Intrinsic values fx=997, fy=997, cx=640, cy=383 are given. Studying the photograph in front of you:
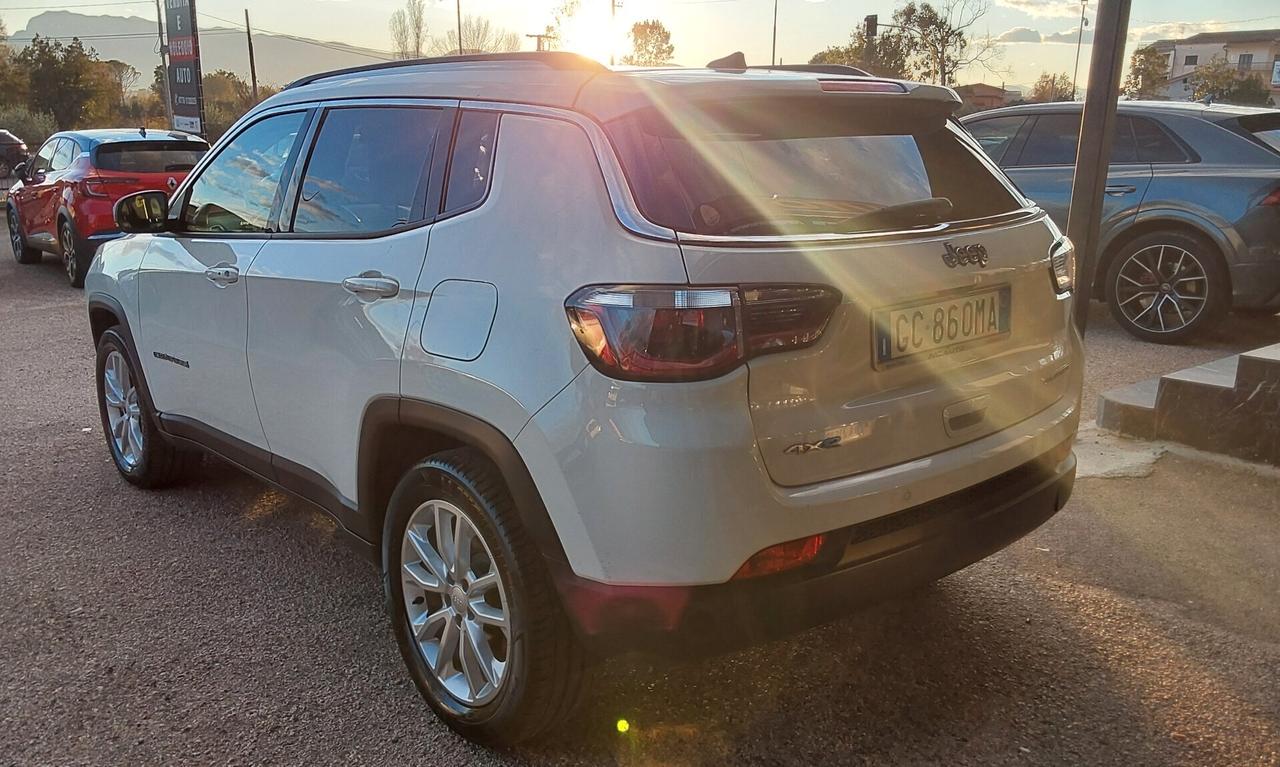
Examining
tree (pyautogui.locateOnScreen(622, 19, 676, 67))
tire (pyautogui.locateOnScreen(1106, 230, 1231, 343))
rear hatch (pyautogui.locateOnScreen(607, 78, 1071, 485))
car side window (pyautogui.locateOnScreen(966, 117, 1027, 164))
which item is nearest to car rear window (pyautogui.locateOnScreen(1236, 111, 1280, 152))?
tire (pyautogui.locateOnScreen(1106, 230, 1231, 343))

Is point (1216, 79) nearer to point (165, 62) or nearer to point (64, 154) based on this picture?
point (165, 62)

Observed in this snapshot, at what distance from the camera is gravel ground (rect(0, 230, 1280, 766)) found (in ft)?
8.57

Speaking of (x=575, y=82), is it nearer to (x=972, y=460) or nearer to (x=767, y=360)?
(x=767, y=360)

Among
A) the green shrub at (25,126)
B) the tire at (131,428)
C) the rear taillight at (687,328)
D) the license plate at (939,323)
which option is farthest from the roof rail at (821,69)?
the green shrub at (25,126)

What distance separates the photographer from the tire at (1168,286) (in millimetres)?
7035

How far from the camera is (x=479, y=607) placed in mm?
2549

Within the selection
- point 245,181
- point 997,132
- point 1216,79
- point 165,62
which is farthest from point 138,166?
point 1216,79

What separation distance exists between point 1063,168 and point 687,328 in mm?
6826

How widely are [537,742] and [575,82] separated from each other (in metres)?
1.67

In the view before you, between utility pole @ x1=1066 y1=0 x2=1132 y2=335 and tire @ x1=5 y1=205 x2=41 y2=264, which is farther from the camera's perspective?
tire @ x1=5 y1=205 x2=41 y2=264

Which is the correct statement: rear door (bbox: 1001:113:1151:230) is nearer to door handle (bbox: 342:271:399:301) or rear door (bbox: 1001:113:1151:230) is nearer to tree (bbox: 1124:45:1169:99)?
door handle (bbox: 342:271:399:301)

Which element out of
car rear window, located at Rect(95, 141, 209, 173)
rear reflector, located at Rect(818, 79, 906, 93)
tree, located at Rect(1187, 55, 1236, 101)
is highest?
tree, located at Rect(1187, 55, 1236, 101)

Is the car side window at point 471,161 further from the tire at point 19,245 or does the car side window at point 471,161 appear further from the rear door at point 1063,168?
the tire at point 19,245

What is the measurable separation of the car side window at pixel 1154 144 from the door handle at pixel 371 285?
655 cm
